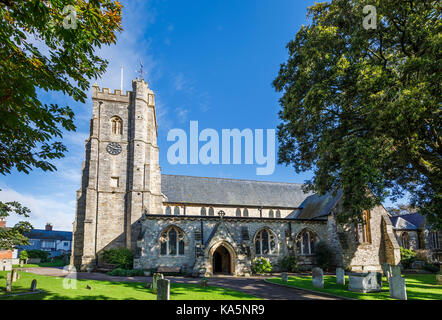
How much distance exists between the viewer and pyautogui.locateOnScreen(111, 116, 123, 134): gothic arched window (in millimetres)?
29198

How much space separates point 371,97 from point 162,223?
18.8m

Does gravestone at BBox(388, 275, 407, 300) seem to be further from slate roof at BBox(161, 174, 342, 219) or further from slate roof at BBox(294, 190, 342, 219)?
slate roof at BBox(161, 174, 342, 219)

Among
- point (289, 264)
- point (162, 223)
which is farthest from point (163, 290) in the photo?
point (289, 264)

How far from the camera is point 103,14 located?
7.29 metres

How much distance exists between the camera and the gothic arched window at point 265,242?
2491 centimetres

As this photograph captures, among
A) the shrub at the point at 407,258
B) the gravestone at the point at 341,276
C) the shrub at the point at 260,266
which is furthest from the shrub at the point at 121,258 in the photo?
the shrub at the point at 407,258

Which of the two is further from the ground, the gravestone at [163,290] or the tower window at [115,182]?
the tower window at [115,182]

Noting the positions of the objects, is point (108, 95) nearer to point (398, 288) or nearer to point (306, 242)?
point (306, 242)

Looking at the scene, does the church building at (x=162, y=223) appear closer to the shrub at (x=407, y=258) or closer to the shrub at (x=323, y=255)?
the shrub at (x=323, y=255)

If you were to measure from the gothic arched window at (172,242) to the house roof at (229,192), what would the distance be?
7762 millimetres

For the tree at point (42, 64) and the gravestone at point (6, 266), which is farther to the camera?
the gravestone at point (6, 266)

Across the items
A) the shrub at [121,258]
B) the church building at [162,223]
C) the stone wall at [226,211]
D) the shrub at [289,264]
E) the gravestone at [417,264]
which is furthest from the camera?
the stone wall at [226,211]

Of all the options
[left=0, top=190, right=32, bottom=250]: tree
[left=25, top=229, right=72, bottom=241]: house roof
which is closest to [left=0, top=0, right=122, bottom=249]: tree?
[left=0, top=190, right=32, bottom=250]: tree

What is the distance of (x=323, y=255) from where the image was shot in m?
24.6
